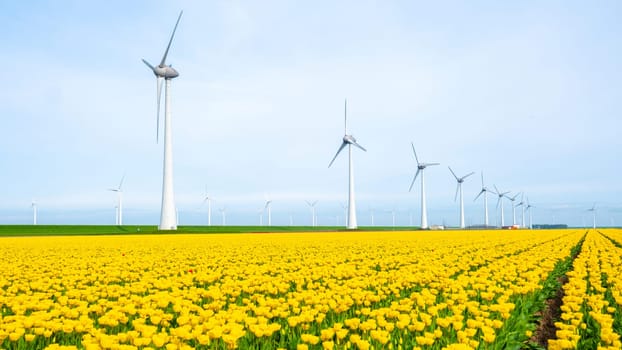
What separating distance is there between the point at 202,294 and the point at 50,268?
1004 centimetres

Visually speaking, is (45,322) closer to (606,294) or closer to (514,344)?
(514,344)

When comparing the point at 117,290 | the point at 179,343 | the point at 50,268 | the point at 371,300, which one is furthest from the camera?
the point at 50,268

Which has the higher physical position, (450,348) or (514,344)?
(450,348)

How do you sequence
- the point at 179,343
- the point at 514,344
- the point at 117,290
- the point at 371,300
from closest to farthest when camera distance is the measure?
the point at 179,343 → the point at 514,344 → the point at 371,300 → the point at 117,290

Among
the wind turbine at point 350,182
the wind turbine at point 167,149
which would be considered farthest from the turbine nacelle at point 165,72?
the wind turbine at point 350,182

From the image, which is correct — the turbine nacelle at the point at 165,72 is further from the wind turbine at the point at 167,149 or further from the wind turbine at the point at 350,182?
the wind turbine at the point at 350,182

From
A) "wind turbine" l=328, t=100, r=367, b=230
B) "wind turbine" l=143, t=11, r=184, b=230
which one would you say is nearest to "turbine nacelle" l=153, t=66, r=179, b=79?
"wind turbine" l=143, t=11, r=184, b=230

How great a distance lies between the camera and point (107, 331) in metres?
8.55

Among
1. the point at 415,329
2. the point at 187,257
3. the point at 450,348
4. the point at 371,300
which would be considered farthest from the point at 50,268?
the point at 450,348

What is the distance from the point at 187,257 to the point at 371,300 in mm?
15285

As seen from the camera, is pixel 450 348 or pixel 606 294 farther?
pixel 606 294

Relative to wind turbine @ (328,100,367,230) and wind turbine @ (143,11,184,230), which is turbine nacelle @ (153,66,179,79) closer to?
wind turbine @ (143,11,184,230)

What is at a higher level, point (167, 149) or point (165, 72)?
point (165, 72)

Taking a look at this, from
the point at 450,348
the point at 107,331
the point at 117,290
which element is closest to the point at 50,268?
the point at 117,290
